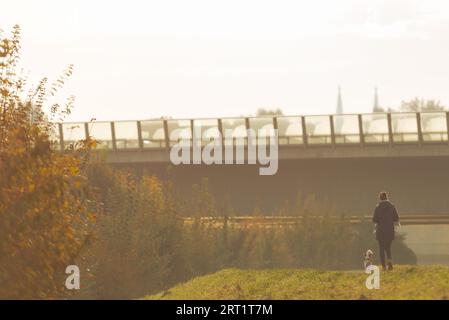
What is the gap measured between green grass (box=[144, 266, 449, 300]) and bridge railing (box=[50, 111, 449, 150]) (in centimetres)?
2502

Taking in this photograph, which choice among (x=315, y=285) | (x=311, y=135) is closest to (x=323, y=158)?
(x=311, y=135)

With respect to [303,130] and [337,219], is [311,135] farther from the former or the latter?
[337,219]

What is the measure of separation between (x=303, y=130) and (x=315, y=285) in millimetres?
30520

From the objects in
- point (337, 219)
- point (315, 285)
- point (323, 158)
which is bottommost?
point (315, 285)

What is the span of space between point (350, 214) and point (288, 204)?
3.34 m

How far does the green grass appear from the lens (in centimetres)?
2523

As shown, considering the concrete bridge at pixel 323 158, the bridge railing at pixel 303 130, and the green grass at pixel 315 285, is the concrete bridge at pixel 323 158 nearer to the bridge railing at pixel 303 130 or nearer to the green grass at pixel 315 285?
the bridge railing at pixel 303 130

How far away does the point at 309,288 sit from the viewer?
90.6 feet

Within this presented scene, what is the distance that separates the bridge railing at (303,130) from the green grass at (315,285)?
2502 centimetres

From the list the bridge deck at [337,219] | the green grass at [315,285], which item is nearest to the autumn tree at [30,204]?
the green grass at [315,285]

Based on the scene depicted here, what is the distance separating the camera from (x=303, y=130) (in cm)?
5847

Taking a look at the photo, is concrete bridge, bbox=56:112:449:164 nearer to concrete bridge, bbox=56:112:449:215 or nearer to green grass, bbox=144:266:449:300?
concrete bridge, bbox=56:112:449:215

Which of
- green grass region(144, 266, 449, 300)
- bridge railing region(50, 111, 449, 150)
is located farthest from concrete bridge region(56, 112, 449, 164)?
green grass region(144, 266, 449, 300)
